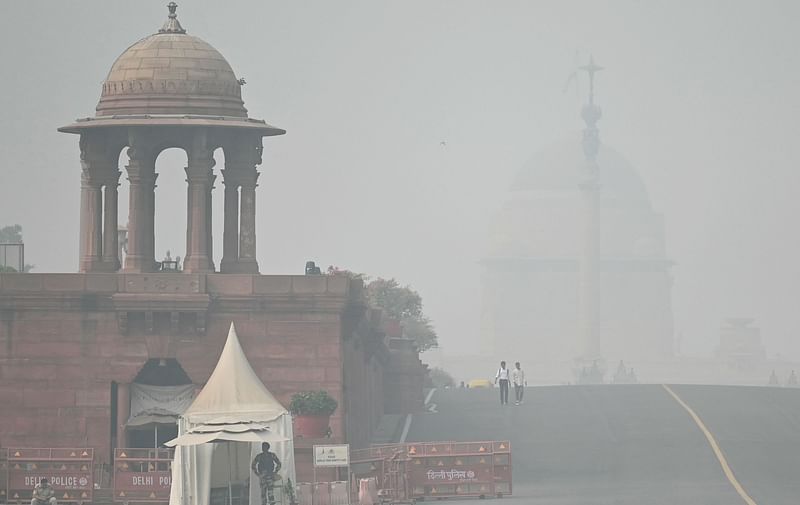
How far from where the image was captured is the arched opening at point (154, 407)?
52.9 m

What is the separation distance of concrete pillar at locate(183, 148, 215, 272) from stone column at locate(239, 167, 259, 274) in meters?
1.29

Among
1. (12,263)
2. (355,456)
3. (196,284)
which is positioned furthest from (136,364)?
(12,263)

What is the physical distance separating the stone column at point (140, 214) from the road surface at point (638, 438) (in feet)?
35.5

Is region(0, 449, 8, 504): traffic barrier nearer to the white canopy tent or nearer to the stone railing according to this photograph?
the stone railing

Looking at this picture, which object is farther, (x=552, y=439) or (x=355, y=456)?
(x=552, y=439)

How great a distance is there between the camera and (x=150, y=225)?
184 feet

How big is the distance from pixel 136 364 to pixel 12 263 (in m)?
13.3

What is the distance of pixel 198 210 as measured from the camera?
5550 centimetres

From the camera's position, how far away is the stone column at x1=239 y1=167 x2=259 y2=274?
187 feet

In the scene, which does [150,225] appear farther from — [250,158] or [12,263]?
[12,263]

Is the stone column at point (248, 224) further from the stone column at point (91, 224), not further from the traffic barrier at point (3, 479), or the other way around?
the traffic barrier at point (3, 479)

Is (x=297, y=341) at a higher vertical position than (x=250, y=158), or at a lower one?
lower

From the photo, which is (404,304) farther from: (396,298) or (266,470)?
(266,470)

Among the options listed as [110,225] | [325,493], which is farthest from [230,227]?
[325,493]
